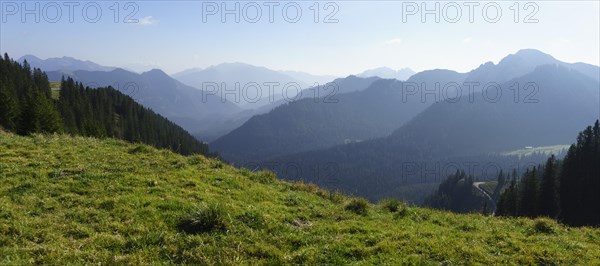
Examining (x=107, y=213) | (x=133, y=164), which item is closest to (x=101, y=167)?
(x=133, y=164)

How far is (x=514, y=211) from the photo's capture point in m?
87.3

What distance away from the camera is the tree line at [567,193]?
277 feet

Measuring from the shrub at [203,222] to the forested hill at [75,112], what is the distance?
55.4 m

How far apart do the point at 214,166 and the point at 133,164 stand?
185 inches

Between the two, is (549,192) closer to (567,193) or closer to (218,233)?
(567,193)

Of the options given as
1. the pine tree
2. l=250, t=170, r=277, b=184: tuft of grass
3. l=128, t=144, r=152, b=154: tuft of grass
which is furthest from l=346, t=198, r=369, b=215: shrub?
the pine tree

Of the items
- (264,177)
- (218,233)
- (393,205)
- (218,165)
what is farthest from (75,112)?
(218,233)

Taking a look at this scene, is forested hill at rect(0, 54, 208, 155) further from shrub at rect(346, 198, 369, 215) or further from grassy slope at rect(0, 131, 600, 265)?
shrub at rect(346, 198, 369, 215)

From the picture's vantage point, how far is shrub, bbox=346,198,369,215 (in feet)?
59.9

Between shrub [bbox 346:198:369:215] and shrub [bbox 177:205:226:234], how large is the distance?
7.26 metres

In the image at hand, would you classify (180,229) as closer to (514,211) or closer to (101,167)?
(101,167)

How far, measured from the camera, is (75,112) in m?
114

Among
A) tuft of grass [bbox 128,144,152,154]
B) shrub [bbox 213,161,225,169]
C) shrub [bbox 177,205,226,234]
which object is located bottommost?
shrub [bbox 177,205,226,234]

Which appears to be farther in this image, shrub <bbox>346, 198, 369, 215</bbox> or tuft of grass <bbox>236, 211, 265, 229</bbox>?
shrub <bbox>346, 198, 369, 215</bbox>
